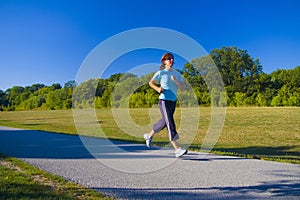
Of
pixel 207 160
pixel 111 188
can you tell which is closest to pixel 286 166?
pixel 207 160

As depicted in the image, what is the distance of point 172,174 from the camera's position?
446cm

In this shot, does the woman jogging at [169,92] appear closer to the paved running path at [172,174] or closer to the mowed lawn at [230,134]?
the paved running path at [172,174]

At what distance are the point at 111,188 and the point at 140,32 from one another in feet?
11.0

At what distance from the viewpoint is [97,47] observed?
229 inches

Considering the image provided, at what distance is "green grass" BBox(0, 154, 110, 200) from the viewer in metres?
3.36

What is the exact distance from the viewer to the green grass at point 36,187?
11.0 ft

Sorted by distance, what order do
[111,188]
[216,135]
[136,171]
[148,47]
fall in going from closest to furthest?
[111,188], [136,171], [148,47], [216,135]

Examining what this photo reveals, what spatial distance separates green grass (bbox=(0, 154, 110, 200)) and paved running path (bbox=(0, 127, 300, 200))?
→ 205mm

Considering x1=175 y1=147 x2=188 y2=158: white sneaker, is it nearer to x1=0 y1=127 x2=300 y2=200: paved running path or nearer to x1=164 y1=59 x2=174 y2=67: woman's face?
x1=0 y1=127 x2=300 y2=200: paved running path

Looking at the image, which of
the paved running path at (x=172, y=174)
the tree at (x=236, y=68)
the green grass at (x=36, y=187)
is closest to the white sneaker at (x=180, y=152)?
the paved running path at (x=172, y=174)

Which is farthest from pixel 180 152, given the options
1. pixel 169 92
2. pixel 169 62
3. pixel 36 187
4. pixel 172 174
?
pixel 36 187

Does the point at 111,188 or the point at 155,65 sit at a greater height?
the point at 155,65

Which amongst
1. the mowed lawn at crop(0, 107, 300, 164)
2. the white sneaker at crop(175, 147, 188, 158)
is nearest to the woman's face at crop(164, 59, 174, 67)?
the white sneaker at crop(175, 147, 188, 158)

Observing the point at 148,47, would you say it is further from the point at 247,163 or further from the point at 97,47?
the point at 247,163
